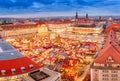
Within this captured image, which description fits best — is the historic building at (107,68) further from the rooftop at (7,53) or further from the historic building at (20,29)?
the historic building at (20,29)

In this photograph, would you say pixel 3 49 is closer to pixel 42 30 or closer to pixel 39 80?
pixel 39 80

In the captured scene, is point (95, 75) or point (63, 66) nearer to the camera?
point (95, 75)

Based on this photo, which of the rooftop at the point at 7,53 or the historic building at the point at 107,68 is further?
the historic building at the point at 107,68

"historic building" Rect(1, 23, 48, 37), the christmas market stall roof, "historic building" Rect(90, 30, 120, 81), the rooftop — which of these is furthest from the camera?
"historic building" Rect(1, 23, 48, 37)

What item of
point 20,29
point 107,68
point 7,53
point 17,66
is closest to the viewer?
point 17,66

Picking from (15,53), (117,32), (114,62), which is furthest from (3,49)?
(117,32)

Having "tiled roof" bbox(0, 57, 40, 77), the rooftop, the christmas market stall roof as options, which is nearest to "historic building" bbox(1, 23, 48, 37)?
the rooftop

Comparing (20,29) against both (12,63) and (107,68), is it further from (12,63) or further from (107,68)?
(12,63)

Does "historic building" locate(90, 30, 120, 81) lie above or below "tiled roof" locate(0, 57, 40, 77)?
below

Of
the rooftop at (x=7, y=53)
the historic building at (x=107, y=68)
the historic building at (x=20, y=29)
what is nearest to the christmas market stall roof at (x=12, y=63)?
the rooftop at (x=7, y=53)

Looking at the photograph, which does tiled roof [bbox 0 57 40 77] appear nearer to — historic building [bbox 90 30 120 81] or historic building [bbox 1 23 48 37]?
historic building [bbox 90 30 120 81]

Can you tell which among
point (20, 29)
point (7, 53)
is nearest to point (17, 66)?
point (7, 53)
